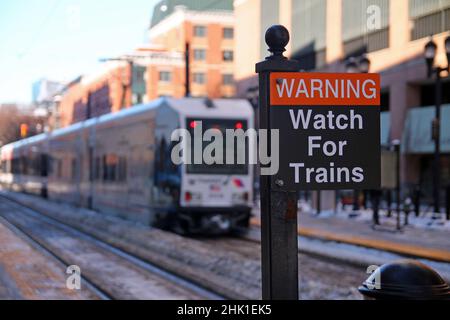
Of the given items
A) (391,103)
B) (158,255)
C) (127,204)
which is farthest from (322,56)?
(391,103)

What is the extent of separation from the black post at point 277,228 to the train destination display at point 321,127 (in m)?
0.08

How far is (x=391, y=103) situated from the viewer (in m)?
29.5

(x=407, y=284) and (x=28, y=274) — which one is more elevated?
(x=407, y=284)

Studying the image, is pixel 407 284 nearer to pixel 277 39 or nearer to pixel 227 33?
pixel 277 39

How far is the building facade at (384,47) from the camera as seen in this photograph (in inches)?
387

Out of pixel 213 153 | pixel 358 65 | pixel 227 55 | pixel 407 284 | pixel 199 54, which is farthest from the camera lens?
pixel 199 54

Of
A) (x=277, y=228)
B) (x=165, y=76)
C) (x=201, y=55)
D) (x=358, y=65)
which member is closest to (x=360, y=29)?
(x=358, y=65)

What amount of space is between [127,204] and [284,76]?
1489 centimetres

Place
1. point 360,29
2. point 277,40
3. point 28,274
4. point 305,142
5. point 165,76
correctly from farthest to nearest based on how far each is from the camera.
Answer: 1. point 165,76
2. point 360,29
3. point 28,274
4. point 277,40
5. point 305,142

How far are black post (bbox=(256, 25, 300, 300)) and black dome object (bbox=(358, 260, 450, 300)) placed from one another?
450mm

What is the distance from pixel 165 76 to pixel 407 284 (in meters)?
52.0

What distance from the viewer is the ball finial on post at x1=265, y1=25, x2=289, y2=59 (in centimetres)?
365

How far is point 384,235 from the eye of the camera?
15320 millimetres

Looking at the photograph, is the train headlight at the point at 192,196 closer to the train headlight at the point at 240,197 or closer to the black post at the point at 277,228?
the train headlight at the point at 240,197
